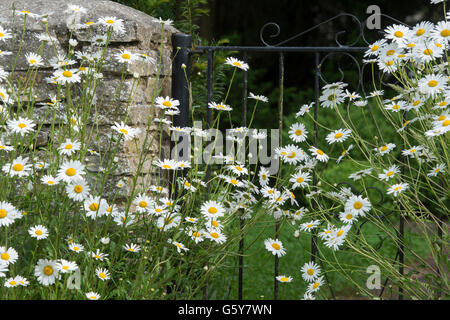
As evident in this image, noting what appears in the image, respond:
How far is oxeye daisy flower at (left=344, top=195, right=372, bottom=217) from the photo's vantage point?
203cm

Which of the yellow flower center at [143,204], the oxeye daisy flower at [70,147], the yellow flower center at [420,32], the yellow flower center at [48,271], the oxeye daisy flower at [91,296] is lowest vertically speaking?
the oxeye daisy flower at [91,296]

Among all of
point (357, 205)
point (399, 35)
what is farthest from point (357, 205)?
point (399, 35)

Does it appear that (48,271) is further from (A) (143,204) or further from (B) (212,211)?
(B) (212,211)

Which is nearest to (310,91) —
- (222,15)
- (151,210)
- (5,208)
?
(222,15)

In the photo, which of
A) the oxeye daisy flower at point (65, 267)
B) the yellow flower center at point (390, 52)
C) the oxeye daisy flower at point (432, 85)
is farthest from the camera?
the yellow flower center at point (390, 52)

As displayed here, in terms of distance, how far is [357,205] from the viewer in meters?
2.06

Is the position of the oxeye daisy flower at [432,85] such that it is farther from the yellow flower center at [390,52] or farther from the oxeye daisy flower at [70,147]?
the oxeye daisy flower at [70,147]

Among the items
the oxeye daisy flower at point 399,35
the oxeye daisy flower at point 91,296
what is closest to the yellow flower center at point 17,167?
the oxeye daisy flower at point 91,296

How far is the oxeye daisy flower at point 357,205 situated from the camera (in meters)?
2.03

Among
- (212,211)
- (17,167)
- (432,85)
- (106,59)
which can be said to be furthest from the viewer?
(106,59)

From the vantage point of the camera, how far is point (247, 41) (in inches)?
267

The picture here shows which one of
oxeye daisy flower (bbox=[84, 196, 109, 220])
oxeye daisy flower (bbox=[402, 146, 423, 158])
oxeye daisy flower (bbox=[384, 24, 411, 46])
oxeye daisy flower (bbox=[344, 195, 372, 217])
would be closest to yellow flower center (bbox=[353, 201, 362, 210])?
oxeye daisy flower (bbox=[344, 195, 372, 217])

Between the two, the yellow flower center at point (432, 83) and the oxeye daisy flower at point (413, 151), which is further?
the oxeye daisy flower at point (413, 151)
